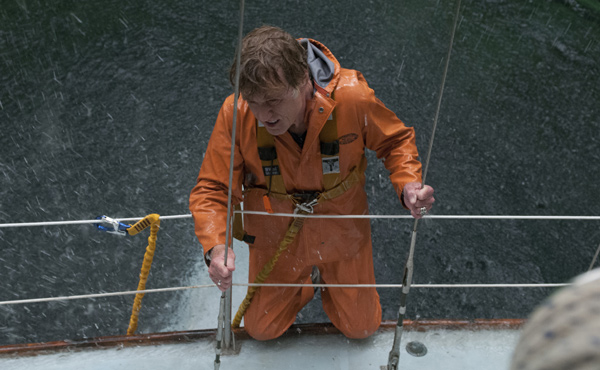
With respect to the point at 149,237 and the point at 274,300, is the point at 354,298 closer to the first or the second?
the point at 274,300

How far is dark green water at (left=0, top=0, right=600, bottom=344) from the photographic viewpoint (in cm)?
348

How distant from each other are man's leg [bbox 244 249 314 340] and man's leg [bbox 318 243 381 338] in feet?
0.33

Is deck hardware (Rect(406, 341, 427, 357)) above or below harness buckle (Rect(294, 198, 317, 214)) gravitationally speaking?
below

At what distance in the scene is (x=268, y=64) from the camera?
4.62 feet

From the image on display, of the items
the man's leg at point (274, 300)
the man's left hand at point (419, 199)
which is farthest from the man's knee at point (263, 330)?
the man's left hand at point (419, 199)

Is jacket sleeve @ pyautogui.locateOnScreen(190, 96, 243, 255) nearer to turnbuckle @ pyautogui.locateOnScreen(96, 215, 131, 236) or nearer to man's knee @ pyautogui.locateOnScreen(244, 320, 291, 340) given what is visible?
turnbuckle @ pyautogui.locateOnScreen(96, 215, 131, 236)

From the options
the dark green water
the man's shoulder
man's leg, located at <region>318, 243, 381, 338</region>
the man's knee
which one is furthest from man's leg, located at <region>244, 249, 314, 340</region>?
the dark green water

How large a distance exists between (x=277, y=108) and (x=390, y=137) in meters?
0.41

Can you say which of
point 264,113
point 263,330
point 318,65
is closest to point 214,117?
point 263,330

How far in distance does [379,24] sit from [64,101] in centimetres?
269

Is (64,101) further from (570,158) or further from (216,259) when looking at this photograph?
(570,158)

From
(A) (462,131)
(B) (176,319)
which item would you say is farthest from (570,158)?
(B) (176,319)

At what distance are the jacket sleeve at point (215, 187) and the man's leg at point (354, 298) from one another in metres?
0.51

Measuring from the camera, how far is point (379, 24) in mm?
5312
